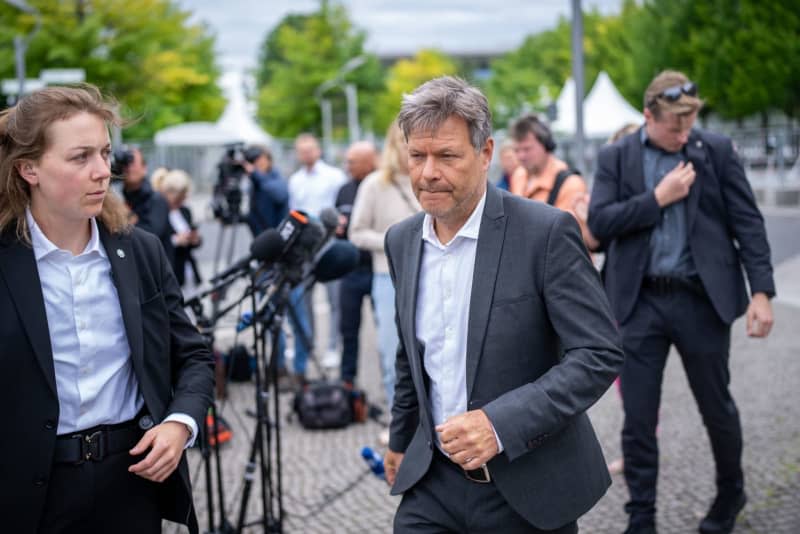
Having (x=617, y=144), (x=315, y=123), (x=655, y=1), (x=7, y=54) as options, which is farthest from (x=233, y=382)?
(x=315, y=123)

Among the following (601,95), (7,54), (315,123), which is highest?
(7,54)

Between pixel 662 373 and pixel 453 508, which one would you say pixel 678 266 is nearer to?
pixel 662 373

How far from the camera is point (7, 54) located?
25.9 meters

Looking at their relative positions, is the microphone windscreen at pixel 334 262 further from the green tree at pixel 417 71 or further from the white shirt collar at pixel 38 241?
the green tree at pixel 417 71

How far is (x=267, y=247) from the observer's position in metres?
4.14

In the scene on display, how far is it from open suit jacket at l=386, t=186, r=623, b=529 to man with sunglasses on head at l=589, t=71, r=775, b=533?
187 cm

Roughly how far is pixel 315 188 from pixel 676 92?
212 inches

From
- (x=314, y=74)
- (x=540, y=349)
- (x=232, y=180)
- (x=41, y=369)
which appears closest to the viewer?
(x=41, y=369)

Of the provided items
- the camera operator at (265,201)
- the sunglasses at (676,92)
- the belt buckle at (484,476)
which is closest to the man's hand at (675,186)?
the sunglasses at (676,92)

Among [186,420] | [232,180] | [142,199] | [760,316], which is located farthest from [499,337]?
[232,180]

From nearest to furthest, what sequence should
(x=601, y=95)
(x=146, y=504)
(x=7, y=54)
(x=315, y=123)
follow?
(x=146, y=504)
(x=7, y=54)
(x=601, y=95)
(x=315, y=123)

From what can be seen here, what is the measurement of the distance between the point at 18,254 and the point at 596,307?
5.14 ft

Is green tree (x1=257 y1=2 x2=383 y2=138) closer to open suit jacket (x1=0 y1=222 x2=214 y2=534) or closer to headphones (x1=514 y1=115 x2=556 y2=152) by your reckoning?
headphones (x1=514 y1=115 x2=556 y2=152)

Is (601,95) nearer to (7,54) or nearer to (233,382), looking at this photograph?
(7,54)
